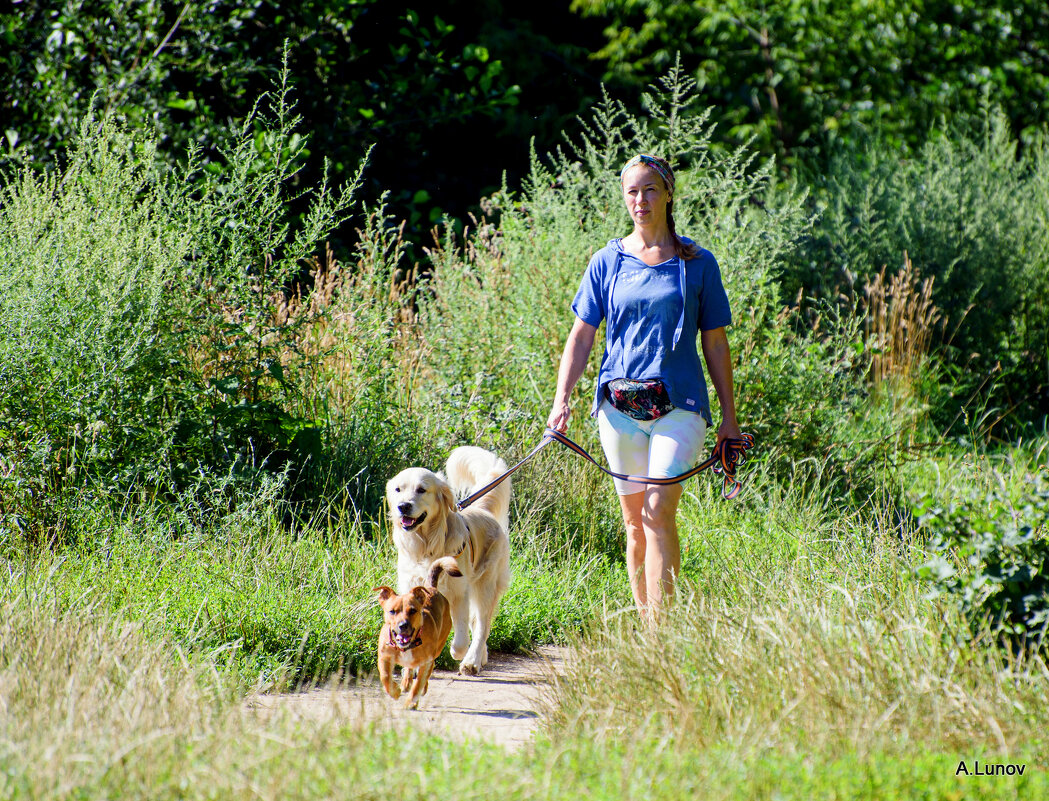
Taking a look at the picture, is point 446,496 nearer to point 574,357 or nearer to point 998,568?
point 574,357

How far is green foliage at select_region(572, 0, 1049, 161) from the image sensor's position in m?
14.0

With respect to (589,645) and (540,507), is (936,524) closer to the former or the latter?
(589,645)

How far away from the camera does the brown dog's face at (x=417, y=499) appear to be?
4.21 metres

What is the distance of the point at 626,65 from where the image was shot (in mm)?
13953

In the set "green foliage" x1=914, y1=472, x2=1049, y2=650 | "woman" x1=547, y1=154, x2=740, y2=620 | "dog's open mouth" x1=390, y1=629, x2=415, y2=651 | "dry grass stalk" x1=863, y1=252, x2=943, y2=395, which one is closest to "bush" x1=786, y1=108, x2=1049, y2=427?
"dry grass stalk" x1=863, y1=252, x2=943, y2=395

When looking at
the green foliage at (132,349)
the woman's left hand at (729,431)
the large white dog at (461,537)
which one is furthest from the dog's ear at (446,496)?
the green foliage at (132,349)

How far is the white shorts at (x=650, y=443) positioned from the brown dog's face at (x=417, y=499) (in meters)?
0.78

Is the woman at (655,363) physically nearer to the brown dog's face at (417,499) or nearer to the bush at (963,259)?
the brown dog's face at (417,499)

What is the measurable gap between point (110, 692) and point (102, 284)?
3115 millimetres

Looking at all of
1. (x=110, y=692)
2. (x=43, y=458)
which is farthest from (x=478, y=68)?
(x=110, y=692)

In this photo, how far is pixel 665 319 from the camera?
4430 millimetres

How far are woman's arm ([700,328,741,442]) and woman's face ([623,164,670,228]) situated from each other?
1.86 feet

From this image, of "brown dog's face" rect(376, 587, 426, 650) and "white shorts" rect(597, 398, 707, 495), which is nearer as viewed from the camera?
"brown dog's face" rect(376, 587, 426, 650)

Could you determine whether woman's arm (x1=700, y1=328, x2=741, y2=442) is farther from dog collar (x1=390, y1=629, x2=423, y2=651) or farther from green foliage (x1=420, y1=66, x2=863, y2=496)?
green foliage (x1=420, y1=66, x2=863, y2=496)
